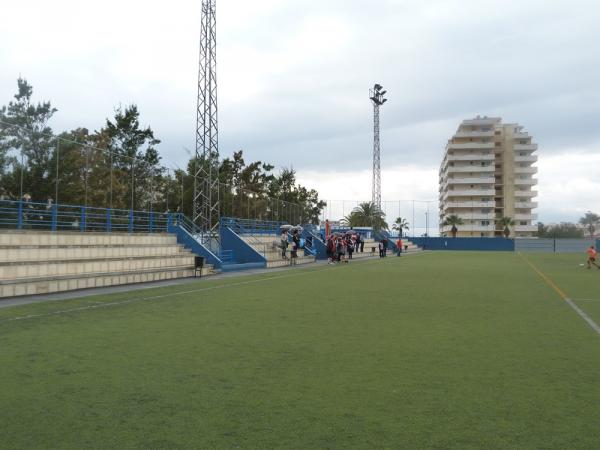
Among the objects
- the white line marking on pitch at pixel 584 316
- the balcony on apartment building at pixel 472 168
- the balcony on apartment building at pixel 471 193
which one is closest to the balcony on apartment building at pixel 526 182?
the balcony on apartment building at pixel 471 193

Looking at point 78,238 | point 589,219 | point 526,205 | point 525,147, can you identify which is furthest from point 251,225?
point 589,219

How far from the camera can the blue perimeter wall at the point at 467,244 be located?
7031 cm

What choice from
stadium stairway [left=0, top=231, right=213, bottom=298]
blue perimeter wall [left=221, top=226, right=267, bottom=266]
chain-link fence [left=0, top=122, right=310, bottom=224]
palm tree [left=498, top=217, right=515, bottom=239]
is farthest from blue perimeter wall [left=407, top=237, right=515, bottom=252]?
stadium stairway [left=0, top=231, right=213, bottom=298]

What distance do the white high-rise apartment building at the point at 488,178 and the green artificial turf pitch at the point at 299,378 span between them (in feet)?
321

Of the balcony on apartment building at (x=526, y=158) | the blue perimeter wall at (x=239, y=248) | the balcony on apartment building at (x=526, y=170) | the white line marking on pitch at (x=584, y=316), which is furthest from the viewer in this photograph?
the balcony on apartment building at (x=526, y=170)

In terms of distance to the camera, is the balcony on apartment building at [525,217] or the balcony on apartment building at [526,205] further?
the balcony on apartment building at [525,217]

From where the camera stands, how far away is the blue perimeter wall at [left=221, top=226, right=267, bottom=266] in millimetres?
28078

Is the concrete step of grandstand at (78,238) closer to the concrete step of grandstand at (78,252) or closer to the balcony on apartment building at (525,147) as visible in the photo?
the concrete step of grandstand at (78,252)

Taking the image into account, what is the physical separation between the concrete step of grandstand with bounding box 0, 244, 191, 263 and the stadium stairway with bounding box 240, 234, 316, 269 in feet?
24.5

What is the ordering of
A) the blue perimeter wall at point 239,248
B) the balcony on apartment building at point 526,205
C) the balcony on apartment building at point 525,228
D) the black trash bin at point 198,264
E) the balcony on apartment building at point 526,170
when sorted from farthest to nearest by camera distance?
the balcony on apartment building at point 526,170 < the balcony on apartment building at point 526,205 < the balcony on apartment building at point 525,228 < the blue perimeter wall at point 239,248 < the black trash bin at point 198,264

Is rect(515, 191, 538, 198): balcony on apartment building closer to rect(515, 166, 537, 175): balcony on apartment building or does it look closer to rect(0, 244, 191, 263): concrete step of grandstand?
rect(515, 166, 537, 175): balcony on apartment building

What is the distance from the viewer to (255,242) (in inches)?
1254

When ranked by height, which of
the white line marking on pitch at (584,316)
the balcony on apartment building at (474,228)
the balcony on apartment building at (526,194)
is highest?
the balcony on apartment building at (526,194)

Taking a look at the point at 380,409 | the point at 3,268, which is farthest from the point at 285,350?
the point at 3,268
